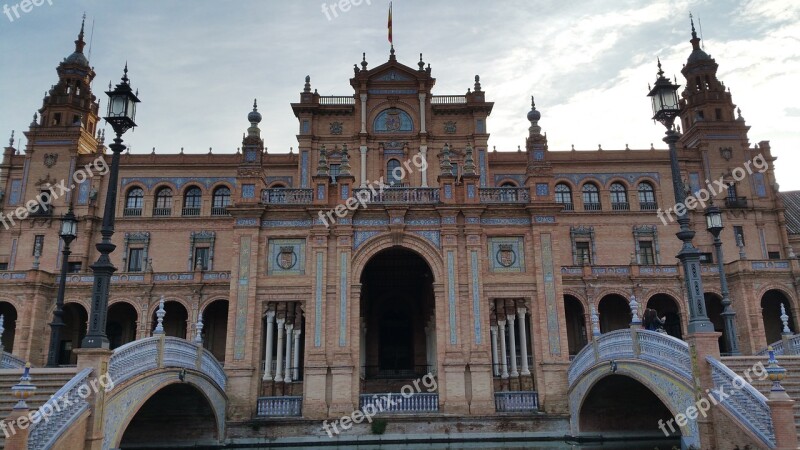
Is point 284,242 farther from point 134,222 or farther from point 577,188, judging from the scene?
point 577,188

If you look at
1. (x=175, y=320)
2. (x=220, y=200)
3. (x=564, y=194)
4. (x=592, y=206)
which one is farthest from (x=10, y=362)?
(x=592, y=206)

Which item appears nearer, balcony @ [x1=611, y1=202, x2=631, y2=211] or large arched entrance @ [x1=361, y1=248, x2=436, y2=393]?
large arched entrance @ [x1=361, y1=248, x2=436, y2=393]

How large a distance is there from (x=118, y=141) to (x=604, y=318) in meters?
28.7

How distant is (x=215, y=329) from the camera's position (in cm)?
3375

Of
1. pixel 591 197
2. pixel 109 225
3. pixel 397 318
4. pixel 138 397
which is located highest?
pixel 591 197

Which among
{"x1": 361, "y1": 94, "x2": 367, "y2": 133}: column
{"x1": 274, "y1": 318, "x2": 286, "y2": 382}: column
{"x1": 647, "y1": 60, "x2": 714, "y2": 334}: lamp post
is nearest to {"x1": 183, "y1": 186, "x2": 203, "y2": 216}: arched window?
{"x1": 361, "y1": 94, "x2": 367, "y2": 133}: column

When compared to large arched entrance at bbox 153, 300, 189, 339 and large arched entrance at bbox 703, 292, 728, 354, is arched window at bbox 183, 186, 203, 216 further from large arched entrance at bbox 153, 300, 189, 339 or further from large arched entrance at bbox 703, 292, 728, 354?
large arched entrance at bbox 703, 292, 728, 354

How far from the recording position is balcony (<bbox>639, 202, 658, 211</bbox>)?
37375mm

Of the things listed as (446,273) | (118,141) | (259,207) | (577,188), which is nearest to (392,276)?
(446,273)

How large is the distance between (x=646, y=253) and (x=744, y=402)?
2735 centimetres

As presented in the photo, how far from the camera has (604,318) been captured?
3381 centimetres

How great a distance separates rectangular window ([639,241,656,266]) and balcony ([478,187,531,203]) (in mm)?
18846

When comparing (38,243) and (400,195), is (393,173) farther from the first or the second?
(38,243)

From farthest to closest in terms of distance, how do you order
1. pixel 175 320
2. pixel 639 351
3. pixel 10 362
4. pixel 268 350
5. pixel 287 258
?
pixel 175 320
pixel 287 258
pixel 268 350
pixel 10 362
pixel 639 351
